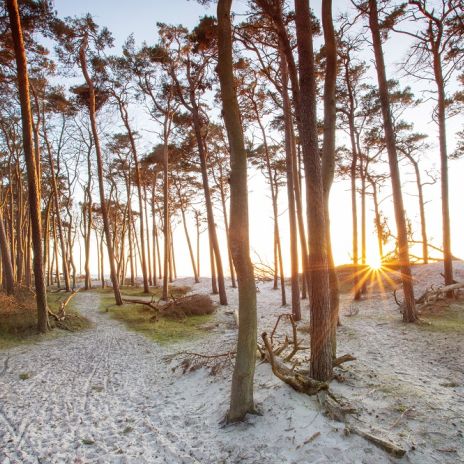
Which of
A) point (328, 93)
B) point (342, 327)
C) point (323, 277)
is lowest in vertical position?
point (342, 327)

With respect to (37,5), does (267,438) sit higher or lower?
lower

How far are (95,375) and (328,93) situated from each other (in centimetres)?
790

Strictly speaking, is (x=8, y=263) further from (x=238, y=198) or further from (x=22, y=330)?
(x=238, y=198)

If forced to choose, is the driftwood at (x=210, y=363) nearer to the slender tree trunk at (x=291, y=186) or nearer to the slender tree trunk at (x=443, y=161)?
the slender tree trunk at (x=291, y=186)

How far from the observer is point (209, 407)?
5367 mm

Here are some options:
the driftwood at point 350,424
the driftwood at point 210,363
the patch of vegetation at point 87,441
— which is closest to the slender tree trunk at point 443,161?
the driftwood at point 210,363

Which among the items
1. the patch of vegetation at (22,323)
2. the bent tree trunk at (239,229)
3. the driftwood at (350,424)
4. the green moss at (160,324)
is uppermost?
the bent tree trunk at (239,229)

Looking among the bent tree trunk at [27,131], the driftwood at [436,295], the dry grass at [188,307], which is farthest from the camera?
the dry grass at [188,307]

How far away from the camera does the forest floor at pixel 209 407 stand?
3971 mm

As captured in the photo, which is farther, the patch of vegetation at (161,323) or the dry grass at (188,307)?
the dry grass at (188,307)

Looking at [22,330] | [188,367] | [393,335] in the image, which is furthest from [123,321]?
[393,335]

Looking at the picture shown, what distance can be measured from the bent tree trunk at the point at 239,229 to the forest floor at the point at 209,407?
0.44 meters

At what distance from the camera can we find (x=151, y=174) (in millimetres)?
26594

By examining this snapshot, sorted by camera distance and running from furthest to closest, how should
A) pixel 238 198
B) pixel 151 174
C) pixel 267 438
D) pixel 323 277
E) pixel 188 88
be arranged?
1. pixel 151 174
2. pixel 188 88
3. pixel 323 277
4. pixel 238 198
5. pixel 267 438
